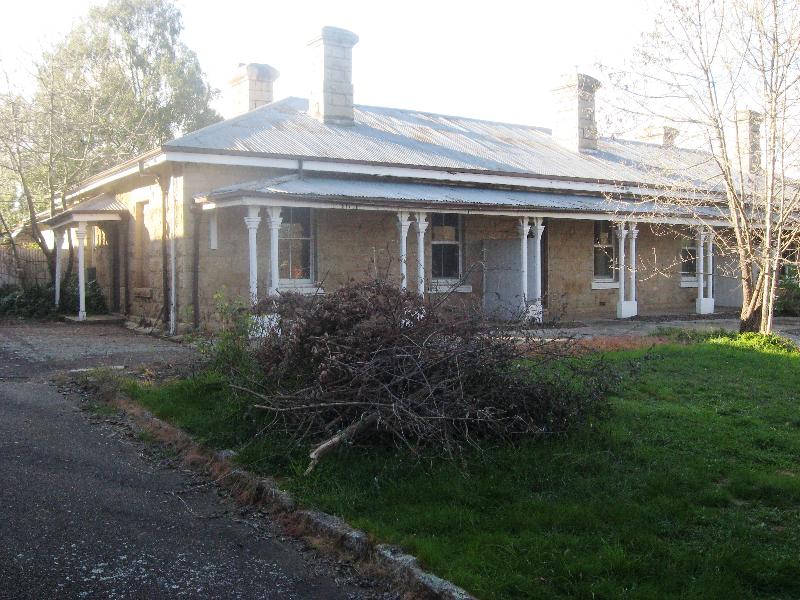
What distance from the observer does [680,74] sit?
13.3 m

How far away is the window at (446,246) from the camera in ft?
60.6

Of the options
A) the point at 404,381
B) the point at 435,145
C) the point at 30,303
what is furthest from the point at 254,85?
the point at 404,381

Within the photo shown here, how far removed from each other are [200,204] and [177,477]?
921 cm

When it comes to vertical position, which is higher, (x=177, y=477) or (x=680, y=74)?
(x=680, y=74)

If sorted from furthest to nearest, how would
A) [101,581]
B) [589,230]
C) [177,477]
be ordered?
[589,230] → [177,477] → [101,581]

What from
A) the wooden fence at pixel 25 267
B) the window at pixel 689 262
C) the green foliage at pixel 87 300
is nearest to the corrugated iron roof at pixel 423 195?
the window at pixel 689 262

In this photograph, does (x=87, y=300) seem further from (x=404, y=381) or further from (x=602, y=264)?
(x=404, y=381)

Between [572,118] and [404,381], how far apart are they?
19.5 m

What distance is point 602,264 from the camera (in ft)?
70.1

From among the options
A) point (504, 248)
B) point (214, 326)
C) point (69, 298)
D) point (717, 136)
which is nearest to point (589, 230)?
point (504, 248)

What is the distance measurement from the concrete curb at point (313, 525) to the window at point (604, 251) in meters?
15.6

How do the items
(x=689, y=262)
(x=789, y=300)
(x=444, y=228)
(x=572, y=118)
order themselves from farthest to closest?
(x=572, y=118), (x=689, y=262), (x=789, y=300), (x=444, y=228)

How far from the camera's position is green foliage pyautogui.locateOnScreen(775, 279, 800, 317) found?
68.9ft

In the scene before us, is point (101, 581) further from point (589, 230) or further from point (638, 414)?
point (589, 230)
